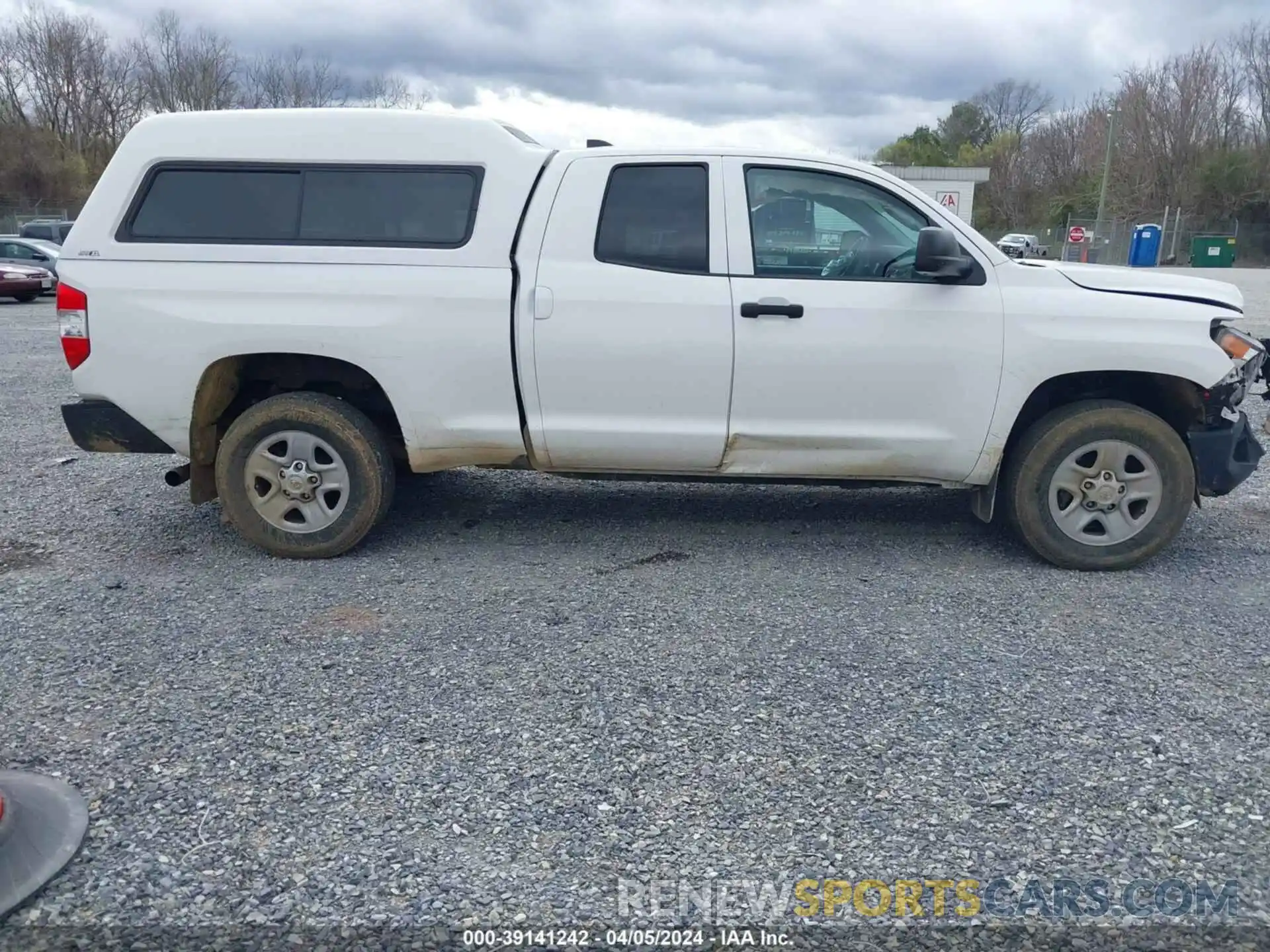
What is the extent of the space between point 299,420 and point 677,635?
2188 mm

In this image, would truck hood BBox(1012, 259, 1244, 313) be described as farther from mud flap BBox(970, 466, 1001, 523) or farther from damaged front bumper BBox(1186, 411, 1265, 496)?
mud flap BBox(970, 466, 1001, 523)

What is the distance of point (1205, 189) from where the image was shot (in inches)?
1857

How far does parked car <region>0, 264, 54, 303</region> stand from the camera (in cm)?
2122

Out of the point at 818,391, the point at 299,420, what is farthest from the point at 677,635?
the point at 299,420

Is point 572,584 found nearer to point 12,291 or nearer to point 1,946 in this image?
point 1,946

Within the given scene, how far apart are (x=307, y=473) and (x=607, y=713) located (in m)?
2.30

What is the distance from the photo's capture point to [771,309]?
15.4ft

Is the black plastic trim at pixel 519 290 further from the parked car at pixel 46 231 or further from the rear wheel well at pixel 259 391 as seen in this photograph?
the parked car at pixel 46 231

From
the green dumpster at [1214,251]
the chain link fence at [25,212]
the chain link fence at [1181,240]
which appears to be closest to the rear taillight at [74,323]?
the chain link fence at [25,212]

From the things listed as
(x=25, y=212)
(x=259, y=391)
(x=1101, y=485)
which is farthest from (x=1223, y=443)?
(x=25, y=212)

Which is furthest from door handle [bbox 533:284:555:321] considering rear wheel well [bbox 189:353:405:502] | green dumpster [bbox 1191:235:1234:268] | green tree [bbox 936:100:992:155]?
green tree [bbox 936:100:992:155]

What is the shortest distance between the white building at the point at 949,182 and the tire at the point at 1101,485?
92.5ft

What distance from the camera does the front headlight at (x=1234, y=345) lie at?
187 inches

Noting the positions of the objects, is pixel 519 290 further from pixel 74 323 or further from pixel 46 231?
pixel 46 231
